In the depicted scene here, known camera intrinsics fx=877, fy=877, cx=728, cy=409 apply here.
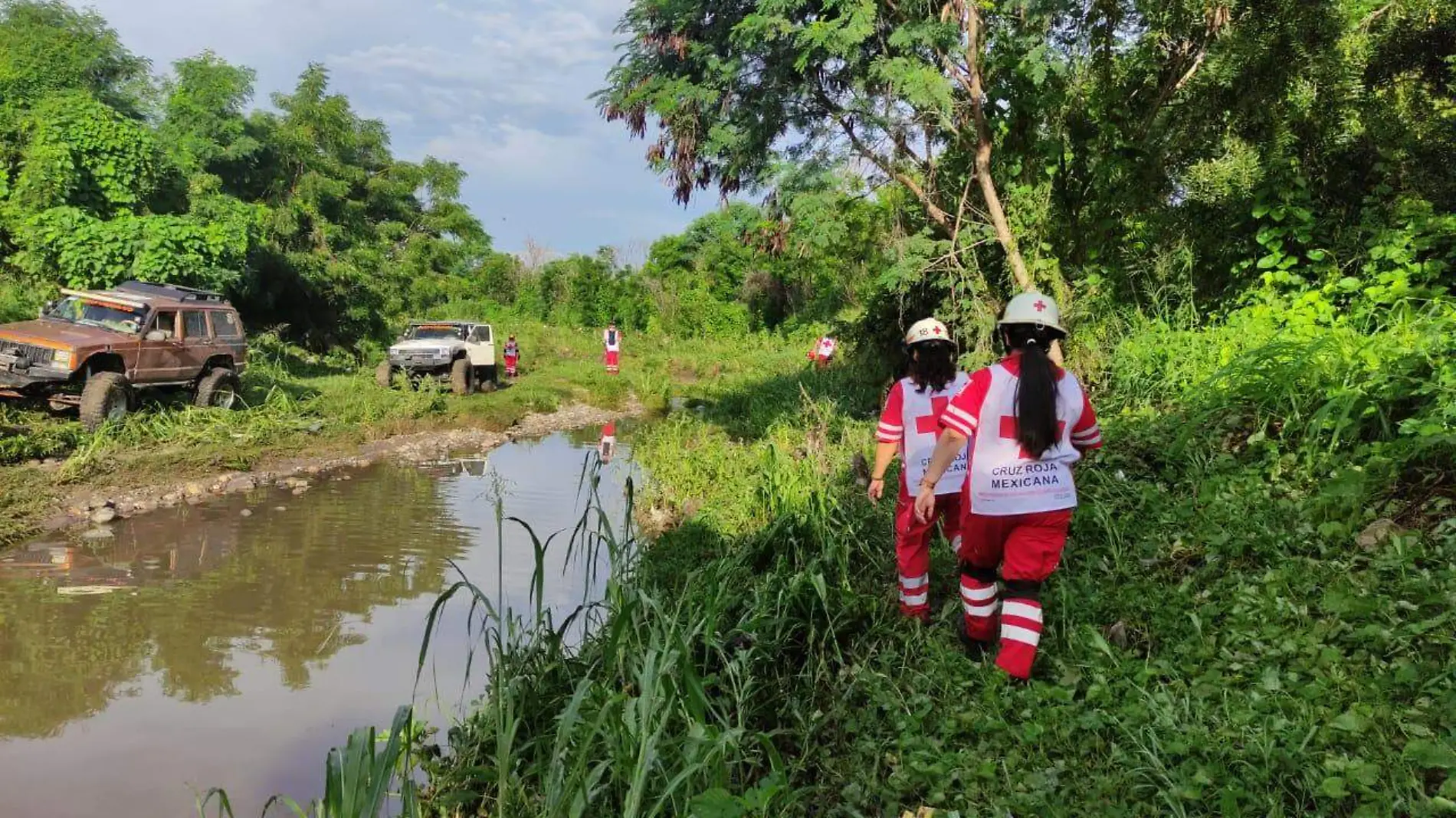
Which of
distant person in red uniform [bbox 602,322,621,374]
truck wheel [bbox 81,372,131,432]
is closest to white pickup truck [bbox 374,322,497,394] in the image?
distant person in red uniform [bbox 602,322,621,374]

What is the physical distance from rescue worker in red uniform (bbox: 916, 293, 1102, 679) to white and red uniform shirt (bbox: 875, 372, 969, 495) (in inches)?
22.4

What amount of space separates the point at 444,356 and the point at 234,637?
11688 mm

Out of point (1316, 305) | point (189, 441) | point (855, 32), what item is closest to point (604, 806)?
point (1316, 305)

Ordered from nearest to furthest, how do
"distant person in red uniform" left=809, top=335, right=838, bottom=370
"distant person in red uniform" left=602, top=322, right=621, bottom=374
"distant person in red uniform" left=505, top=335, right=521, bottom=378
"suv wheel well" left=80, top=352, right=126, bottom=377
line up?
"suv wheel well" left=80, top=352, right=126, bottom=377, "distant person in red uniform" left=809, top=335, right=838, bottom=370, "distant person in red uniform" left=505, top=335, right=521, bottom=378, "distant person in red uniform" left=602, top=322, right=621, bottom=374

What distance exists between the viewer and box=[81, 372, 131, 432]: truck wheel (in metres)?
9.38

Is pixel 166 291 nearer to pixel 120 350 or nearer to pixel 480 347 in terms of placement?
pixel 120 350

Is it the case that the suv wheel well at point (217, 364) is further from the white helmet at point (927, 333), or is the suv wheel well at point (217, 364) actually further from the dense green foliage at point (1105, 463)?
the white helmet at point (927, 333)

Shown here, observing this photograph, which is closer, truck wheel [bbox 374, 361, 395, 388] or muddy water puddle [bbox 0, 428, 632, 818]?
muddy water puddle [bbox 0, 428, 632, 818]

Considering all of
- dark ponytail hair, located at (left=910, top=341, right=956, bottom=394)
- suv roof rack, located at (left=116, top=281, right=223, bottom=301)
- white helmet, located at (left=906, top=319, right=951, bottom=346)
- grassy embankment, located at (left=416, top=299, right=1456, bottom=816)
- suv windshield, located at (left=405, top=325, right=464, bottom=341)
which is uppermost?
suv roof rack, located at (left=116, top=281, right=223, bottom=301)

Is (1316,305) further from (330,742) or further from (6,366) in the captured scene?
(6,366)

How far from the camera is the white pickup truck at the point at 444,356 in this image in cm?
1619

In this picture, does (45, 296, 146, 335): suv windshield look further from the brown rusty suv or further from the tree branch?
the tree branch

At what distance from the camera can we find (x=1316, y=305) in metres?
5.84

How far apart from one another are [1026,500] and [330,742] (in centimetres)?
331
